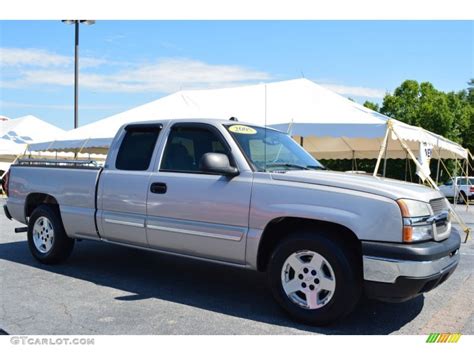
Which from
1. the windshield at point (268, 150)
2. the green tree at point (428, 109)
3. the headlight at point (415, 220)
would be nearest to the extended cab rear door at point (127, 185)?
the windshield at point (268, 150)

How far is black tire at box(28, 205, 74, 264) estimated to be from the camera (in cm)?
612

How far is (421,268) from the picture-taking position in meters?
3.83

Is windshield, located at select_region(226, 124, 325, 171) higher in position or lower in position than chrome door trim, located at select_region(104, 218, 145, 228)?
higher

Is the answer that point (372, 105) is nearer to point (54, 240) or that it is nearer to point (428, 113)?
point (428, 113)

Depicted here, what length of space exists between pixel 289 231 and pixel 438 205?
55.5 inches

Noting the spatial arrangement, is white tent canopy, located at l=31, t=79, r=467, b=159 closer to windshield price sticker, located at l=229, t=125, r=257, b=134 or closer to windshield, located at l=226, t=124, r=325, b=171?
windshield, located at l=226, t=124, r=325, b=171

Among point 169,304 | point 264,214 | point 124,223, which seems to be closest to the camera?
point 264,214

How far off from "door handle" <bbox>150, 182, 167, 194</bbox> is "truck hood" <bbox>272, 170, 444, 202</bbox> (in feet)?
4.13

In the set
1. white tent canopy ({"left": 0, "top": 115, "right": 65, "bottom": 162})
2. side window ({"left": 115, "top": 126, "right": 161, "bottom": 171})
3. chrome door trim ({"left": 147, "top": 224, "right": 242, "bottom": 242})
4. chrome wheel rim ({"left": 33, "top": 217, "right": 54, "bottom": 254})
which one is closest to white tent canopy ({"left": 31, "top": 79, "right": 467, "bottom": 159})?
side window ({"left": 115, "top": 126, "right": 161, "bottom": 171})

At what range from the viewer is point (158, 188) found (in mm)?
5090

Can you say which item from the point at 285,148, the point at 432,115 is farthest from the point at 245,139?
the point at 432,115

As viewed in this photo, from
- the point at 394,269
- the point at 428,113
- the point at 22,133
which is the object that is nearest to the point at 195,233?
the point at 394,269

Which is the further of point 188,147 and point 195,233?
point 188,147
